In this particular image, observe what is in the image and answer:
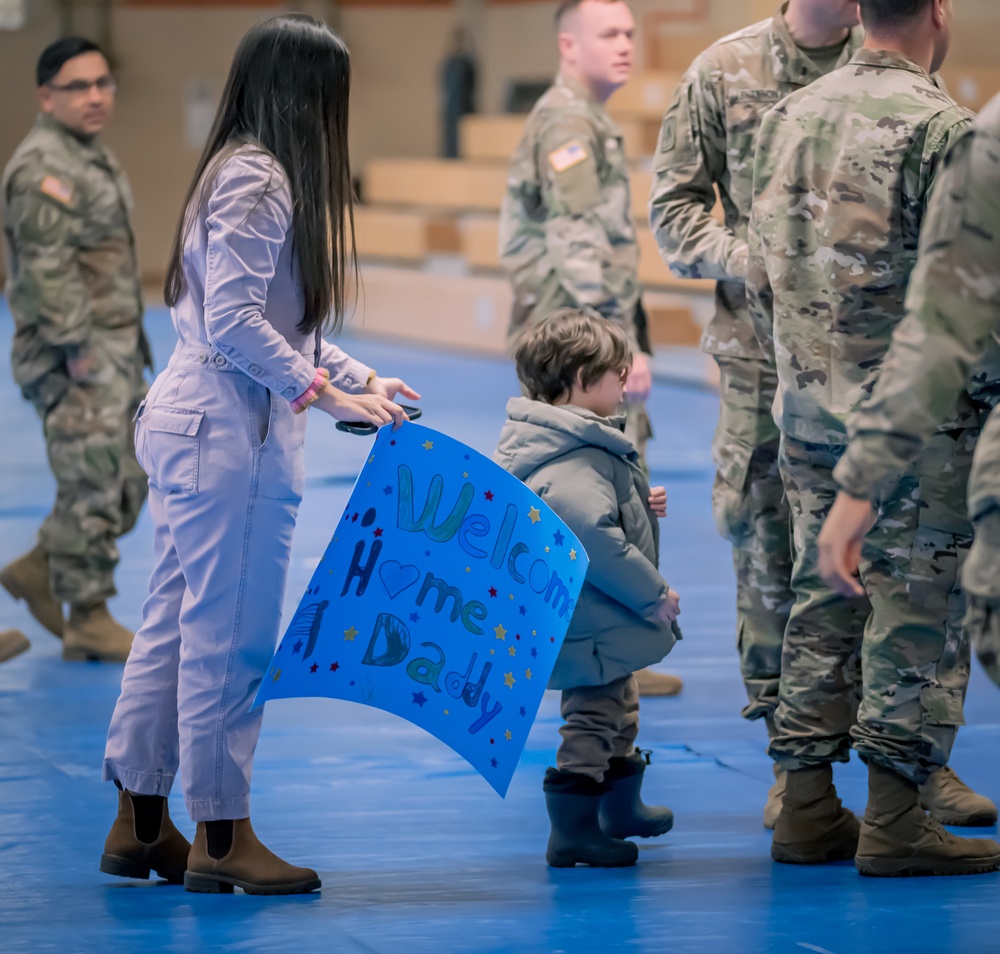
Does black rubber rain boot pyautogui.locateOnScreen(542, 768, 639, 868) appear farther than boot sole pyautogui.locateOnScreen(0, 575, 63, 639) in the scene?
No

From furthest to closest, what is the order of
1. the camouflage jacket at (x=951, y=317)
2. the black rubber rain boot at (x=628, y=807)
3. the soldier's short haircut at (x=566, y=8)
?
the soldier's short haircut at (x=566, y=8), the black rubber rain boot at (x=628, y=807), the camouflage jacket at (x=951, y=317)

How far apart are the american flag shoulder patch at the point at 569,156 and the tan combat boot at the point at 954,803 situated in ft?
6.02

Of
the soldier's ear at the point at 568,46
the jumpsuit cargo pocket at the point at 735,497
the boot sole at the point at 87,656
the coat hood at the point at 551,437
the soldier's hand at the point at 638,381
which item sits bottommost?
the boot sole at the point at 87,656

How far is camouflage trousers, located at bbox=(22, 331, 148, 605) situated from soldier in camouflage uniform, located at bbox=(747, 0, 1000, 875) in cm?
212

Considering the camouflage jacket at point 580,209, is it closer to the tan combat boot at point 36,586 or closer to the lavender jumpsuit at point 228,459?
the tan combat boot at point 36,586

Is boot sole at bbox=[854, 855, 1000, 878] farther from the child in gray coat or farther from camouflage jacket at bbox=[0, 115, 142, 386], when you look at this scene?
camouflage jacket at bbox=[0, 115, 142, 386]

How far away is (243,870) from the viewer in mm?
2529

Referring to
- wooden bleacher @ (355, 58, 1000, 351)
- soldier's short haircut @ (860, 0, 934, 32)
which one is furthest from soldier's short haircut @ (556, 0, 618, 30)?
wooden bleacher @ (355, 58, 1000, 351)

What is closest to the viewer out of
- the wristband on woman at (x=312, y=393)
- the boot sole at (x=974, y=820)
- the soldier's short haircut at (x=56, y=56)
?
the wristband on woman at (x=312, y=393)

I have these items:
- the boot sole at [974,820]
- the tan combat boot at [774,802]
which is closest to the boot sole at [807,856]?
the tan combat boot at [774,802]

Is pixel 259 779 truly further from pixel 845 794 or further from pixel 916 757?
pixel 916 757

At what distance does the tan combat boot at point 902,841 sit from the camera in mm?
2584

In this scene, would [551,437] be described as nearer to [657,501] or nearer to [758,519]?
[657,501]

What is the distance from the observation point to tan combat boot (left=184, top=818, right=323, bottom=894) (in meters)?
→ 2.53
